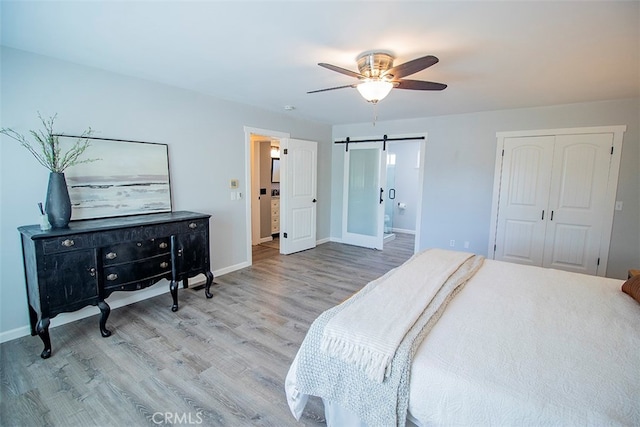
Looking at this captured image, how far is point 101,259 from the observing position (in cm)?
246

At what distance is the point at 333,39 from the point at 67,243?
2624 mm

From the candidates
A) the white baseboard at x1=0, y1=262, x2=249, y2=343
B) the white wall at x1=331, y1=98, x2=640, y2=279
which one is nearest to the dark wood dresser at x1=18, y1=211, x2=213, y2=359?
the white baseboard at x1=0, y1=262, x2=249, y2=343

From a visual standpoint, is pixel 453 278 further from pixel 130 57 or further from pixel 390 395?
pixel 130 57

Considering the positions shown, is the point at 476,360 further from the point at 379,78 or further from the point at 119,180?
the point at 119,180

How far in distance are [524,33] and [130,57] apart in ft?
10.4

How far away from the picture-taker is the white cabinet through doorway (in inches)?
146

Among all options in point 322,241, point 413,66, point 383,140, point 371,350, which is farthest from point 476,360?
point 322,241

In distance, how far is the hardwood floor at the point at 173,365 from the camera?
173 centimetres

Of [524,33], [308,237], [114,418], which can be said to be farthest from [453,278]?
[308,237]

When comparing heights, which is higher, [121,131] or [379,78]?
[379,78]

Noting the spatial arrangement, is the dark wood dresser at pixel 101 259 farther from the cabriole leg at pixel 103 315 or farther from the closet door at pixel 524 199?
the closet door at pixel 524 199

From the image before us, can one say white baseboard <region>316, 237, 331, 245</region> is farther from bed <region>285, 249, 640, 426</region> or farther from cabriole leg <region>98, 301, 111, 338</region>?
bed <region>285, 249, 640, 426</region>


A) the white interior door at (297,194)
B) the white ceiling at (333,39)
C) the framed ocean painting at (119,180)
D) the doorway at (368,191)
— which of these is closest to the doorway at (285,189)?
the white interior door at (297,194)

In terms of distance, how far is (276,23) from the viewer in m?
1.90
